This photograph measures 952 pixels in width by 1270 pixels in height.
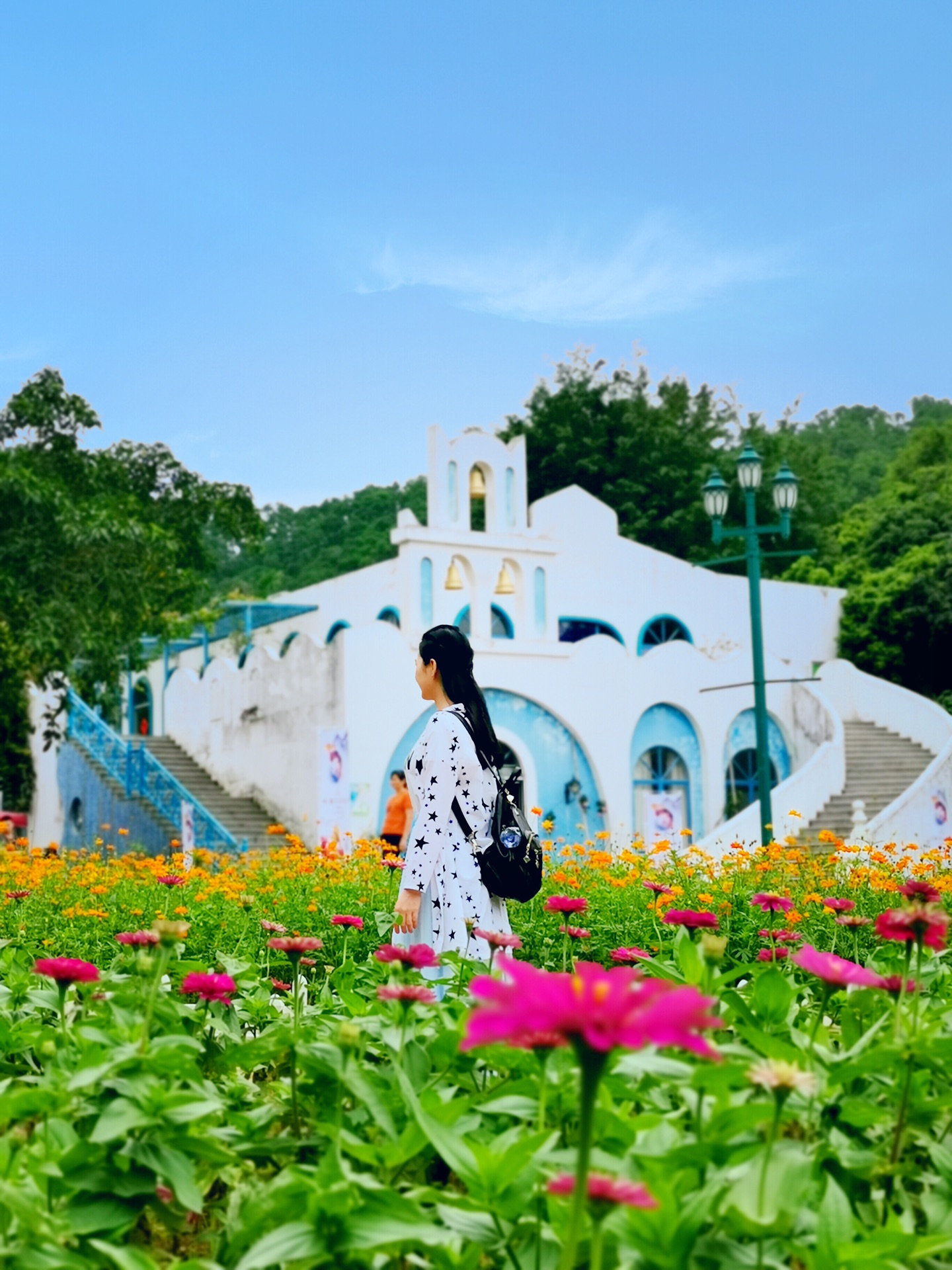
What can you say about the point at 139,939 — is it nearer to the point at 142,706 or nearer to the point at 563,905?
the point at 563,905

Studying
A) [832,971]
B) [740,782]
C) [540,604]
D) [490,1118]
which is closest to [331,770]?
[540,604]

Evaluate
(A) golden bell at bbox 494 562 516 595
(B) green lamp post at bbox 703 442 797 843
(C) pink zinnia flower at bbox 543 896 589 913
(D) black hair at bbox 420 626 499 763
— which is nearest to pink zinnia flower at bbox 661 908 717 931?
(C) pink zinnia flower at bbox 543 896 589 913

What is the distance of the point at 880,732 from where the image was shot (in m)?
27.0

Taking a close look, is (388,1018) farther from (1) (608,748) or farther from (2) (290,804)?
(1) (608,748)

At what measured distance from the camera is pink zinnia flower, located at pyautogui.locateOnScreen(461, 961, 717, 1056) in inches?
49.6

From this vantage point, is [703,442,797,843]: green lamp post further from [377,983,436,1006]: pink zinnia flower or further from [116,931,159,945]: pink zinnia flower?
A: [377,983,436,1006]: pink zinnia flower

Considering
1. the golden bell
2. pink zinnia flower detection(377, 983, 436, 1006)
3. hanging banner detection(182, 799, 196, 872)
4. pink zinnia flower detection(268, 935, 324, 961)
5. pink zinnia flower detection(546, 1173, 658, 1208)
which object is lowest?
hanging banner detection(182, 799, 196, 872)

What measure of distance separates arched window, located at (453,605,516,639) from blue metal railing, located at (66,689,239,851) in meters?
5.65

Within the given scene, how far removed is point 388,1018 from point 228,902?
4575mm

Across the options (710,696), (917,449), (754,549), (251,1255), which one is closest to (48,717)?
(754,549)

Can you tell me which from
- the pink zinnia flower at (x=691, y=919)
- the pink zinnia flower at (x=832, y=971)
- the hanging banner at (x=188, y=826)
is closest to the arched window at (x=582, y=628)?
the hanging banner at (x=188, y=826)

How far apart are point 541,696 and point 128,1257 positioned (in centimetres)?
2021

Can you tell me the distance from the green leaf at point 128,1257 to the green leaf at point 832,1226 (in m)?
0.77

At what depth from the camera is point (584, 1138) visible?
4.45 feet
